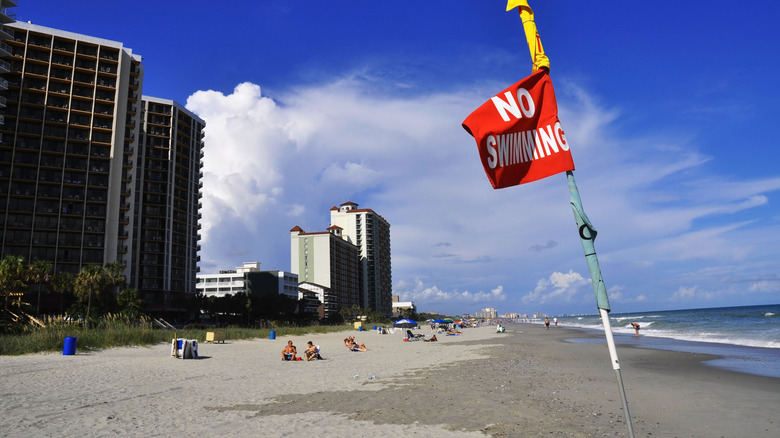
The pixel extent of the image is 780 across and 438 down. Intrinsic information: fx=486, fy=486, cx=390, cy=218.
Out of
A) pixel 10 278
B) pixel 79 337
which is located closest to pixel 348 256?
pixel 10 278

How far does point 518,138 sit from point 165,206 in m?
95.0

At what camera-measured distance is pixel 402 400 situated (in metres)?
11.5

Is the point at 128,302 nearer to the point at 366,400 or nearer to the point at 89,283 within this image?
the point at 89,283

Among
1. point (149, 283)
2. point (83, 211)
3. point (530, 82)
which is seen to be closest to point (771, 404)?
point (530, 82)

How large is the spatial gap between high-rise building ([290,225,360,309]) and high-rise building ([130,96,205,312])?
2170 inches

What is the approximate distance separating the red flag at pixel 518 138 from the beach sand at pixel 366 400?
509 cm

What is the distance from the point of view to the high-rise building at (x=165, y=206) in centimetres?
8538

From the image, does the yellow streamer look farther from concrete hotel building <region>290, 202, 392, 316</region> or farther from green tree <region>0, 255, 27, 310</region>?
concrete hotel building <region>290, 202, 392, 316</region>

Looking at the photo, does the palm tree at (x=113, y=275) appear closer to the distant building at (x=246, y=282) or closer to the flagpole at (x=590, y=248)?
the flagpole at (x=590, y=248)

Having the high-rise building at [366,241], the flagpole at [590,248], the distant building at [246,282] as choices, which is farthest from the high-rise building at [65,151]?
the high-rise building at [366,241]

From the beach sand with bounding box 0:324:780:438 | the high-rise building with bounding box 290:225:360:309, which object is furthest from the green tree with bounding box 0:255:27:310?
the high-rise building with bounding box 290:225:360:309

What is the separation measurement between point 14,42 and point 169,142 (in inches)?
1073

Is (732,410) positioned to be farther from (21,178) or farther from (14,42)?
(14,42)

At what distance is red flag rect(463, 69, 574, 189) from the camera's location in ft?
17.0
